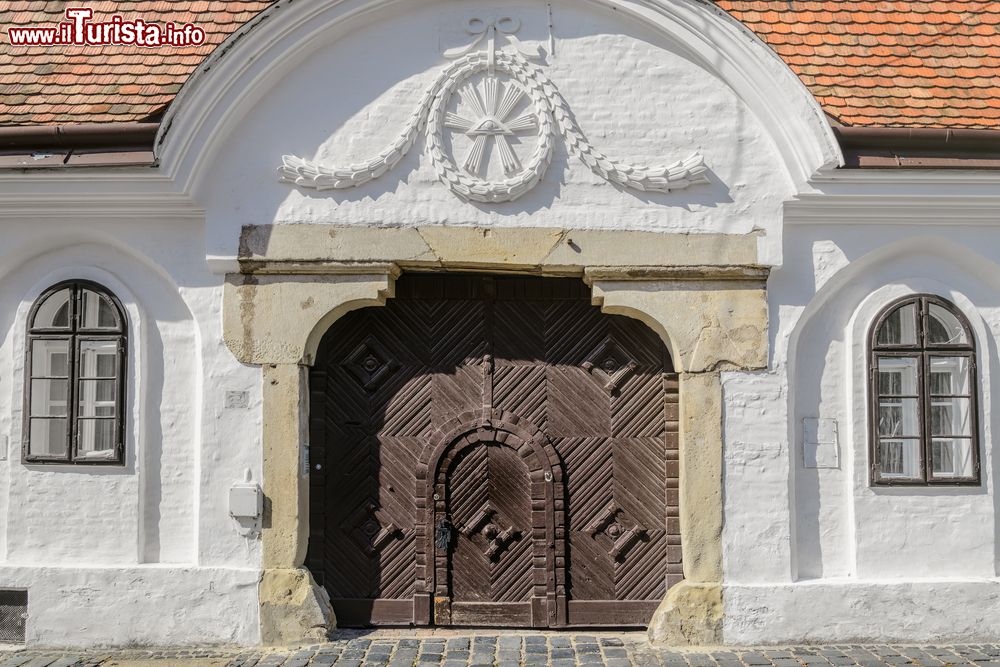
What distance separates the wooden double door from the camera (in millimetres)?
7051

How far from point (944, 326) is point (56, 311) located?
601cm

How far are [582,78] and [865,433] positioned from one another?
3.02 metres

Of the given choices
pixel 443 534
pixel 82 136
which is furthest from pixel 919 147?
pixel 82 136

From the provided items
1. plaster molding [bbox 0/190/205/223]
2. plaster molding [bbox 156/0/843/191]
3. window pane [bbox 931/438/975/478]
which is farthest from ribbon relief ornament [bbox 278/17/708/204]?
window pane [bbox 931/438/975/478]

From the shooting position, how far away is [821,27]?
712 centimetres

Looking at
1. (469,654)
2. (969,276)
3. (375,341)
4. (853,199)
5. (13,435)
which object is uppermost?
(853,199)

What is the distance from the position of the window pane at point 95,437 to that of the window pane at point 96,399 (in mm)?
54

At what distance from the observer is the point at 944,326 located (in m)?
6.97

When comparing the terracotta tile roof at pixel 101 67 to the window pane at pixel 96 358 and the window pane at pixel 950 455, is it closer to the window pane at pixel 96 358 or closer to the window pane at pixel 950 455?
the window pane at pixel 96 358

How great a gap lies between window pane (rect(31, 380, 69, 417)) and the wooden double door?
1.65m

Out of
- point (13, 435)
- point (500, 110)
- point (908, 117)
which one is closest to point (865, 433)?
point (908, 117)

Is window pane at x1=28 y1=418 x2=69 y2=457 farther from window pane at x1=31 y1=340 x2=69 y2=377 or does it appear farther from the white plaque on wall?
the white plaque on wall

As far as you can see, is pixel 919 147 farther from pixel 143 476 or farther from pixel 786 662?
pixel 143 476

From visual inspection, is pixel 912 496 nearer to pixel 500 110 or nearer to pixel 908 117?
pixel 908 117
